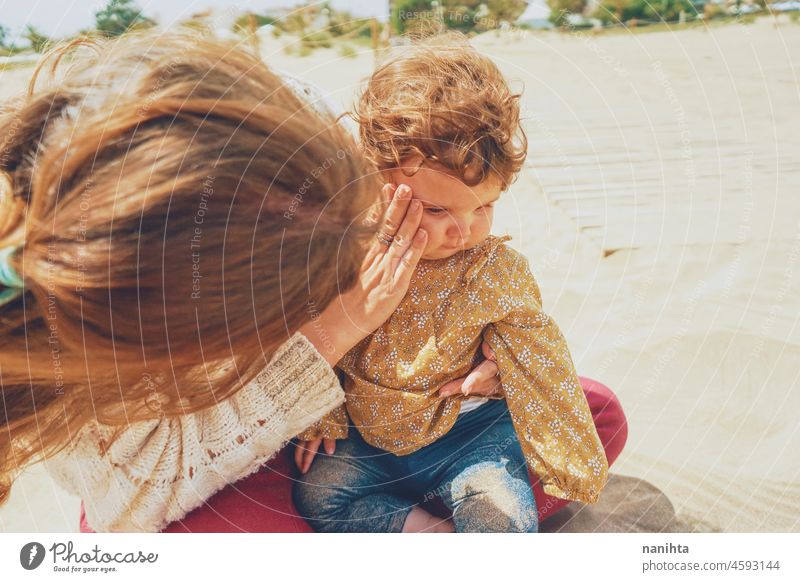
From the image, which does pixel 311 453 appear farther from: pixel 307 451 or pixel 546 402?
pixel 546 402

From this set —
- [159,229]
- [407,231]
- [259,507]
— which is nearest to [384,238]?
[407,231]

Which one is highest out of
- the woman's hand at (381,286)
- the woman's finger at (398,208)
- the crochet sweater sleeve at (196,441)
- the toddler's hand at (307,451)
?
the woman's finger at (398,208)

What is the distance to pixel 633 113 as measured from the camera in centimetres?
227

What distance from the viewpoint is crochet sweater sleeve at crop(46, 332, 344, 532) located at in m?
0.96

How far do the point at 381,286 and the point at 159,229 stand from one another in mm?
263

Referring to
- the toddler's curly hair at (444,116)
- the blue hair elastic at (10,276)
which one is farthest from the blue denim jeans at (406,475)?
the blue hair elastic at (10,276)

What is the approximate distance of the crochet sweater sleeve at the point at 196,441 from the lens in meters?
0.96

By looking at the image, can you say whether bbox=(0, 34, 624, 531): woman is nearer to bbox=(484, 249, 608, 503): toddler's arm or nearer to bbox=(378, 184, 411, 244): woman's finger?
bbox=(378, 184, 411, 244): woman's finger

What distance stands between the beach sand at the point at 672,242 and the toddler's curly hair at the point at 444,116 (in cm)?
18

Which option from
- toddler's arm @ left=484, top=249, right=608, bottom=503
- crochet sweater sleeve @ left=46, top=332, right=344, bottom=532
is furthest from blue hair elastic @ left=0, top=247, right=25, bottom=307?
toddler's arm @ left=484, top=249, right=608, bottom=503

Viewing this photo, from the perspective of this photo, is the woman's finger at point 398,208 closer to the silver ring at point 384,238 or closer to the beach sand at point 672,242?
the silver ring at point 384,238

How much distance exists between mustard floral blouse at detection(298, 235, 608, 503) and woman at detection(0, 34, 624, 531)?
63 millimetres

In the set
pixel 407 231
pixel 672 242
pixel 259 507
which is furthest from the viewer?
pixel 672 242

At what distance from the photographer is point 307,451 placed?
1.10 m
